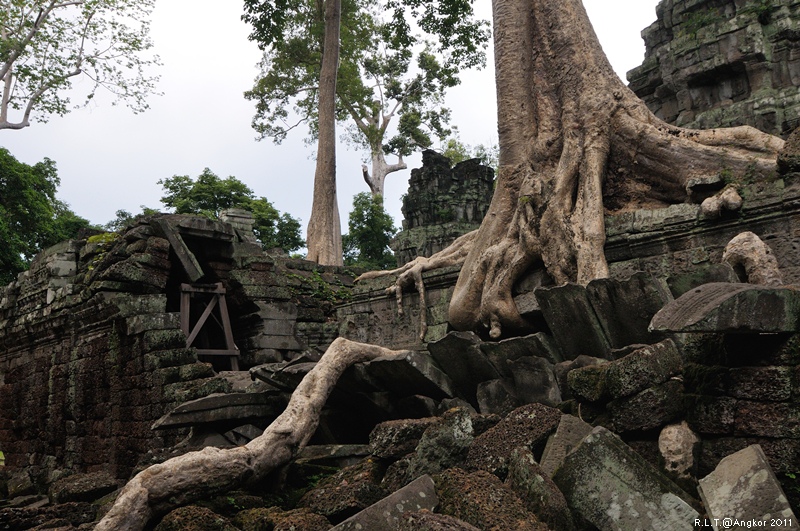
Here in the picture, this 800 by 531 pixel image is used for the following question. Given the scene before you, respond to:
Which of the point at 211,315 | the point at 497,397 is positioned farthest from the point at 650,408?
the point at 211,315

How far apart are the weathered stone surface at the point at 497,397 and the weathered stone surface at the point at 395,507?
1.19 m

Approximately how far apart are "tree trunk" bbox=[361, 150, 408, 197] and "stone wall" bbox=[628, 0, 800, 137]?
2152 centimetres

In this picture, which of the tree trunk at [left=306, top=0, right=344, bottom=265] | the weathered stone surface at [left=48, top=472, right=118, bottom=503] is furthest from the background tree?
the weathered stone surface at [left=48, top=472, right=118, bottom=503]

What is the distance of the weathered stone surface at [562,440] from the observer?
3.05 m

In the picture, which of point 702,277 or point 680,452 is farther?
point 702,277

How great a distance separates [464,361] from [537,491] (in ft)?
5.36

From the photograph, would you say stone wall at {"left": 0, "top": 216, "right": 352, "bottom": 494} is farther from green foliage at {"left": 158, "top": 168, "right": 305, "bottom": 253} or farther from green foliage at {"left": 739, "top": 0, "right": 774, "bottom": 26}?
green foliage at {"left": 158, "top": 168, "right": 305, "bottom": 253}

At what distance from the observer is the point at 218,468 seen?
374cm

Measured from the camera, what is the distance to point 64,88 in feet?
76.5

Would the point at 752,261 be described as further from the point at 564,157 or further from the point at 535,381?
the point at 564,157

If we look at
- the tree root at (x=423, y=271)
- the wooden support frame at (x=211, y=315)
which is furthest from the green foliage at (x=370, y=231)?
the tree root at (x=423, y=271)

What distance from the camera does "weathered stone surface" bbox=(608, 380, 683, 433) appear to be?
9.87ft

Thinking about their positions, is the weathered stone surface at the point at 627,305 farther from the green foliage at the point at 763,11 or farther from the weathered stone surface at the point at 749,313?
the green foliage at the point at 763,11

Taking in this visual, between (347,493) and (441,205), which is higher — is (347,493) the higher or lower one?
the lower one
